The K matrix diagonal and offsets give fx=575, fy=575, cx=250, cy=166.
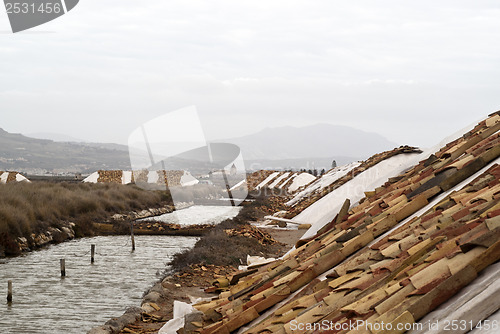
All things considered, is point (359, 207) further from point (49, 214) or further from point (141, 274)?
point (49, 214)

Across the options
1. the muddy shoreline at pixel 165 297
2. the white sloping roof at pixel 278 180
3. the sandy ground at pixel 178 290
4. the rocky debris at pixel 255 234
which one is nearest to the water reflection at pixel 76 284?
the muddy shoreline at pixel 165 297

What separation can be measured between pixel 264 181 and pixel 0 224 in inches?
1227

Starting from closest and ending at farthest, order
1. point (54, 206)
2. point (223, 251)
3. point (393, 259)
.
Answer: point (393, 259) → point (223, 251) → point (54, 206)

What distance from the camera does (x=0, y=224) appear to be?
18.6m

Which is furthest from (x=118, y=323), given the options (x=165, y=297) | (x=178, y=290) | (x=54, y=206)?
(x=54, y=206)

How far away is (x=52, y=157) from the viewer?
521ft

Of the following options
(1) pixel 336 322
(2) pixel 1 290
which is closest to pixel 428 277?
(1) pixel 336 322

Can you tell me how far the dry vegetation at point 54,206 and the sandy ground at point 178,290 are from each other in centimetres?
870

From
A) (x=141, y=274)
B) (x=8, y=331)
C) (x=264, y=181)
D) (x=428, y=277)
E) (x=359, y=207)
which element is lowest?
(x=264, y=181)

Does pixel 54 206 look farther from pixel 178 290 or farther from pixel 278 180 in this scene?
pixel 278 180

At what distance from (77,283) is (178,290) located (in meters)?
3.22

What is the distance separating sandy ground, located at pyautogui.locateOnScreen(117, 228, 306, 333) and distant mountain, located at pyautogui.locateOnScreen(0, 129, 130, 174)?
130 metres

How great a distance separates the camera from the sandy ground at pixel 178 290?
8.04 m

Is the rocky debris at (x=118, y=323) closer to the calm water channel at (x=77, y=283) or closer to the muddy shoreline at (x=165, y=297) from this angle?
the muddy shoreline at (x=165, y=297)
